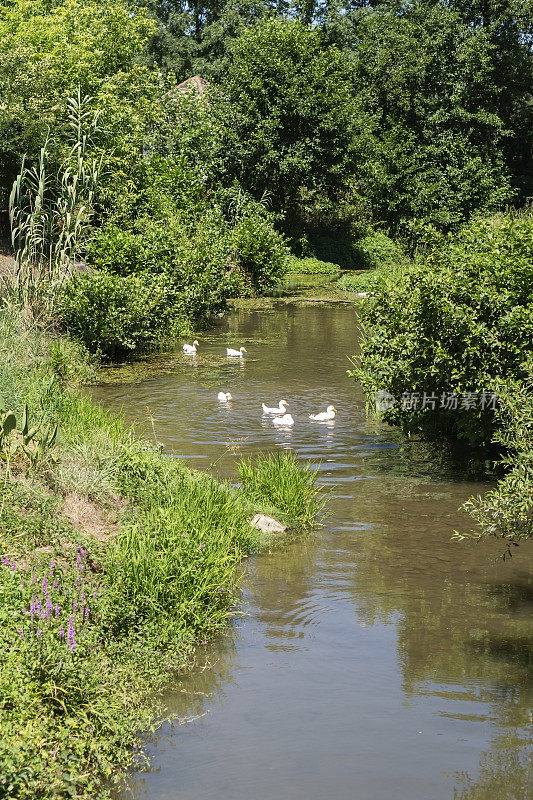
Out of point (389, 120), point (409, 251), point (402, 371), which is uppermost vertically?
point (389, 120)

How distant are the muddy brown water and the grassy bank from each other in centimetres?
26

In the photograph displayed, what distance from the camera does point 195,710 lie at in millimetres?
5539

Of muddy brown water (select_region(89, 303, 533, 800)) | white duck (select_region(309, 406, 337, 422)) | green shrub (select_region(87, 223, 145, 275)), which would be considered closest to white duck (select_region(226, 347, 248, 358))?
green shrub (select_region(87, 223, 145, 275))

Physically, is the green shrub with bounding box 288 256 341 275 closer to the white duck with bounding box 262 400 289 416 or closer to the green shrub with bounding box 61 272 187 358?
the green shrub with bounding box 61 272 187 358

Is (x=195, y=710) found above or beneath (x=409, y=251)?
beneath

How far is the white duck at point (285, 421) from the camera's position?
12.6m

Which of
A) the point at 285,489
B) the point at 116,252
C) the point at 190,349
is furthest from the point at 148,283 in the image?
the point at 285,489

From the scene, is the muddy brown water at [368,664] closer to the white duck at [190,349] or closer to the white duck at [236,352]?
the white duck at [236,352]

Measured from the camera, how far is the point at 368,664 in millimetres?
6156

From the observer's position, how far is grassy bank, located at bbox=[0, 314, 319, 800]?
4785 mm

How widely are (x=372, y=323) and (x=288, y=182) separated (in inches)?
898

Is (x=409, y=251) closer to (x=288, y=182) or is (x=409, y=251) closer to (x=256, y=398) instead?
(x=288, y=182)

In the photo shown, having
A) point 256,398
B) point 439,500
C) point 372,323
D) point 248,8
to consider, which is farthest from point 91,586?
point 248,8

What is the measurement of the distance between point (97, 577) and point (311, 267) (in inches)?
1076
